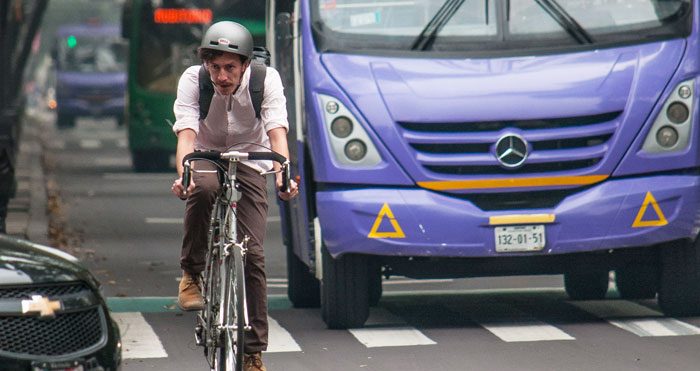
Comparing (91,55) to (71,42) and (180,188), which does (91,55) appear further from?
(180,188)

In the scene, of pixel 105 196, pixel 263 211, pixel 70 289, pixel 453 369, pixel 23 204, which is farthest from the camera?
pixel 105 196

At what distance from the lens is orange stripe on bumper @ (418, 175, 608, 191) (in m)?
10.8

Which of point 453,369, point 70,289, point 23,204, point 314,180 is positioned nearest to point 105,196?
point 23,204

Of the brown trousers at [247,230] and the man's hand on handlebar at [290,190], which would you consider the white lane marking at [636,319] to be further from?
the man's hand on handlebar at [290,190]

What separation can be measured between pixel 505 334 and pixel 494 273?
0.41m

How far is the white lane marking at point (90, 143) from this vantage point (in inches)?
1893

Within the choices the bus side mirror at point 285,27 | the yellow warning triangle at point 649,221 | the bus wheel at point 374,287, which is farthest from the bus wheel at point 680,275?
the bus side mirror at point 285,27

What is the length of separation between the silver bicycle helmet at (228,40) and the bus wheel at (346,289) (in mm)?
3071

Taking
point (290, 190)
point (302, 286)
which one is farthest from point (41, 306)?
point (302, 286)

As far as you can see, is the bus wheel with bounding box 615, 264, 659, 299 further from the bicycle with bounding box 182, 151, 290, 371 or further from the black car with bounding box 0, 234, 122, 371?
the black car with bounding box 0, 234, 122, 371

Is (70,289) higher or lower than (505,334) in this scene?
higher

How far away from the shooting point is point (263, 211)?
27.8ft

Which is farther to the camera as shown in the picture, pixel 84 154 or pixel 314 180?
pixel 84 154

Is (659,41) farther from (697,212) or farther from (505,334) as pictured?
(505,334)
